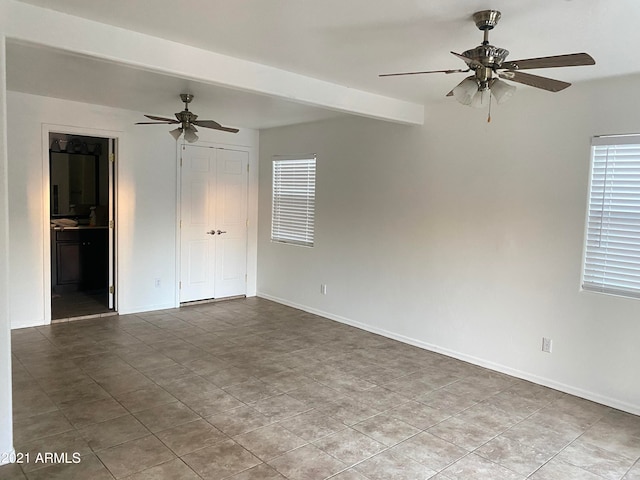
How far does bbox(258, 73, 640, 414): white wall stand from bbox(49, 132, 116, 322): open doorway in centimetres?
291

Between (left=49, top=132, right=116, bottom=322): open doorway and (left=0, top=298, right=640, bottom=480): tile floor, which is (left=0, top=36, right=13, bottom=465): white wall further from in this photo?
(left=49, top=132, right=116, bottom=322): open doorway

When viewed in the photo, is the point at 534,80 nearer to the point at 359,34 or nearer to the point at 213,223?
the point at 359,34

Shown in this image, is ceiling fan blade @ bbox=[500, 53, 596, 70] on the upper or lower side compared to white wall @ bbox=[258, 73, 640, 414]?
upper

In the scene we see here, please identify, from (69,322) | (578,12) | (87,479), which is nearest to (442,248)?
(578,12)

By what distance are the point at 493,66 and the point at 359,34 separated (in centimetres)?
81

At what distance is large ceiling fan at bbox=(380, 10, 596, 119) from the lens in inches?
90.8

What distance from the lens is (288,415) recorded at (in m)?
3.24

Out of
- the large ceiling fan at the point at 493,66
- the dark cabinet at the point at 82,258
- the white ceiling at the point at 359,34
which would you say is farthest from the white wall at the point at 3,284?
the dark cabinet at the point at 82,258

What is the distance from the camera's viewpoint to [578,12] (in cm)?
236

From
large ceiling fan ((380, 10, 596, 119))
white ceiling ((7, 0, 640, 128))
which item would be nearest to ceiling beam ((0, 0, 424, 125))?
white ceiling ((7, 0, 640, 128))

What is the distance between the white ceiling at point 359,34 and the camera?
2.40 meters

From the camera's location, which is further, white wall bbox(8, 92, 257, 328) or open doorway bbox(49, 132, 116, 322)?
open doorway bbox(49, 132, 116, 322)

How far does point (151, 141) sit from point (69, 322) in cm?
237

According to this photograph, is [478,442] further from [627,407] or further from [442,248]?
[442,248]
